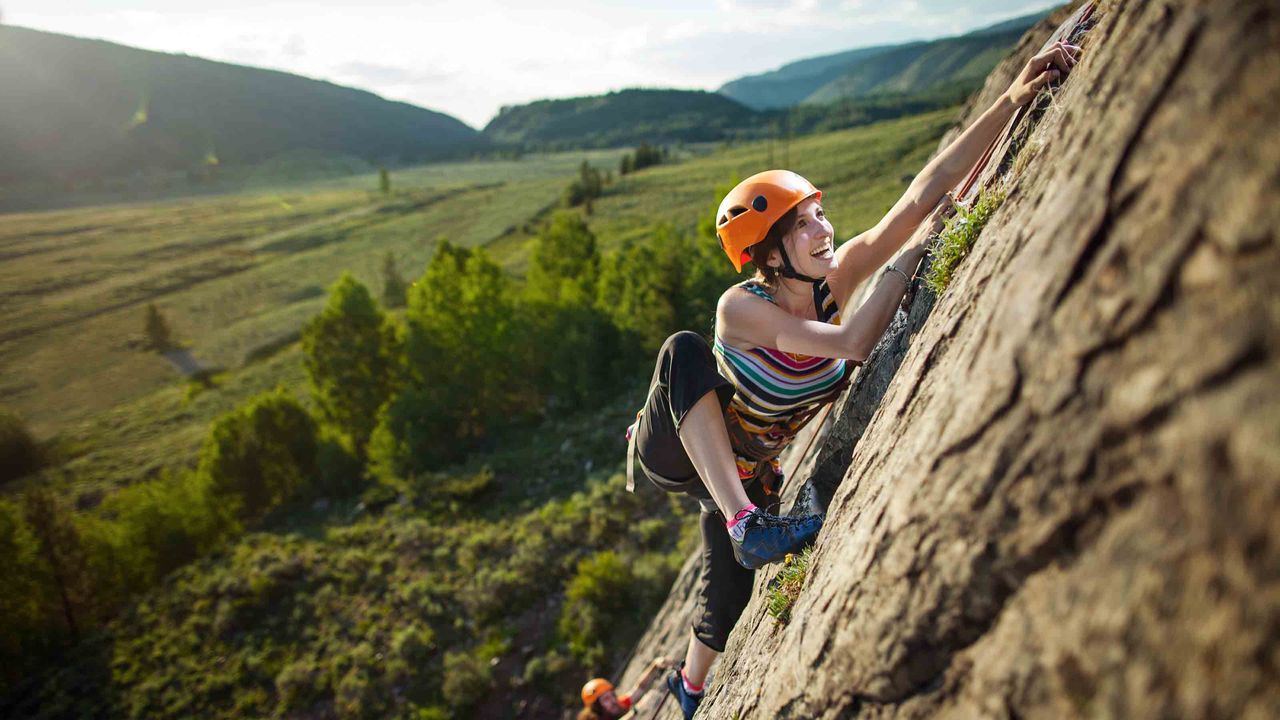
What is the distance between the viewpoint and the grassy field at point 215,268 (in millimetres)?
67562

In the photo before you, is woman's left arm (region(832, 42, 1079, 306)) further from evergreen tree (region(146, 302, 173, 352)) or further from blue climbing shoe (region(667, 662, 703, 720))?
evergreen tree (region(146, 302, 173, 352))

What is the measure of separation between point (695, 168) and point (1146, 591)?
142653 millimetres

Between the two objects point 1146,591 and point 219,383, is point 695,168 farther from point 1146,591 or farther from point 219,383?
point 1146,591

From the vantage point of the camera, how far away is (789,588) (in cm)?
435

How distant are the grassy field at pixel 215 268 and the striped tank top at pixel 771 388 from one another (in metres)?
39.2

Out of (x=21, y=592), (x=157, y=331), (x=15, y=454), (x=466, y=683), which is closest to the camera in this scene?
(x=466, y=683)

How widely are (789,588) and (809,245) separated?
96.7 inches

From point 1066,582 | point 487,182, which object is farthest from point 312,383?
point 487,182

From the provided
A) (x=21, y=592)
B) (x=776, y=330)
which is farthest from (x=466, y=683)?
(x=21, y=592)

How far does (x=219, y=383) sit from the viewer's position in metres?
72.4

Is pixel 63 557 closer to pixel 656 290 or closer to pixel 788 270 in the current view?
pixel 656 290

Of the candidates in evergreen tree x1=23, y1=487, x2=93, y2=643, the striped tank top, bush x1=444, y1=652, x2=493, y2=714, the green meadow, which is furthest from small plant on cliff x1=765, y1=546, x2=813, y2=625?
evergreen tree x1=23, y1=487, x2=93, y2=643

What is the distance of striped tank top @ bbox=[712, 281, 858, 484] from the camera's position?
4504 millimetres

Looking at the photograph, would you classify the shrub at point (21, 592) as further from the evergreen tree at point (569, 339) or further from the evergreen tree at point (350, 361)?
the evergreen tree at point (569, 339)
